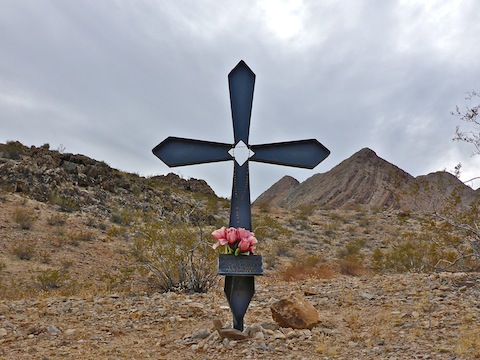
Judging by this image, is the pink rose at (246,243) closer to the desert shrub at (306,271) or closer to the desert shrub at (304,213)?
the desert shrub at (306,271)

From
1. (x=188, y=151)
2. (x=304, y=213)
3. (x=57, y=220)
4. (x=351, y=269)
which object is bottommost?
(x=351, y=269)

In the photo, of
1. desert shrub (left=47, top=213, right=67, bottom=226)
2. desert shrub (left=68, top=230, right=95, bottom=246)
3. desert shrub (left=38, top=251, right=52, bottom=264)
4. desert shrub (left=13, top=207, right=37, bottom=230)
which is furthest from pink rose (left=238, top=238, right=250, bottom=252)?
desert shrub (left=47, top=213, right=67, bottom=226)

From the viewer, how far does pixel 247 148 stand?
5.73 metres

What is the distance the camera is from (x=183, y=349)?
482cm

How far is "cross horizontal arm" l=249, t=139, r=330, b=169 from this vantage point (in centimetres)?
579

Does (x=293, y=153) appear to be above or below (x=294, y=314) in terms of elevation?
above

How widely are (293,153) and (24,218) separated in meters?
11.4

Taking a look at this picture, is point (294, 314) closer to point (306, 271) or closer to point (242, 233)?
point (242, 233)

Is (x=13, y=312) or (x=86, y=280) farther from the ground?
(x=86, y=280)

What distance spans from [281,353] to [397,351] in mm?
1162

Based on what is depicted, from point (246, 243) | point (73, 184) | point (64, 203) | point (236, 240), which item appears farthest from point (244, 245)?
point (73, 184)

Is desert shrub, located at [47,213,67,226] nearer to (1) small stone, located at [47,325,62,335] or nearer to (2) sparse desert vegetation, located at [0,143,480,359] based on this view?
(2) sparse desert vegetation, located at [0,143,480,359]

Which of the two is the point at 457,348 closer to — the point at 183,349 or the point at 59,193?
the point at 183,349

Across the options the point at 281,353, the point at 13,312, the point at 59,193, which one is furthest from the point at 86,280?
the point at 59,193
